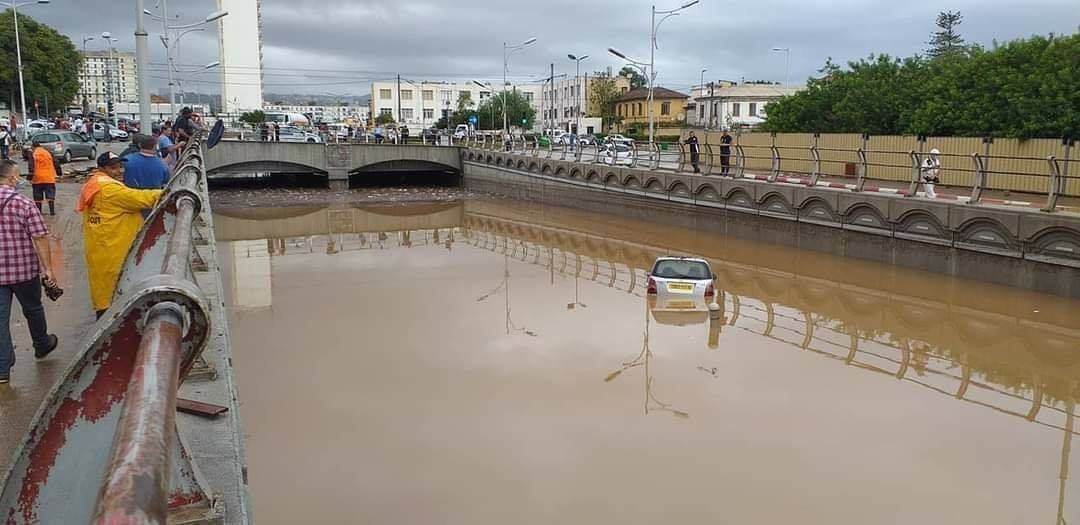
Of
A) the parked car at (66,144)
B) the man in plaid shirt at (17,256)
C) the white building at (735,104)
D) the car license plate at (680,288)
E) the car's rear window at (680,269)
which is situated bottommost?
the car license plate at (680,288)

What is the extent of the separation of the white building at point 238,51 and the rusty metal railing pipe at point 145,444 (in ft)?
329

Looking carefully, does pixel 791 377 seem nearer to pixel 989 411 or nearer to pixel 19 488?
pixel 989 411

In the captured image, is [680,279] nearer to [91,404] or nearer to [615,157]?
[91,404]

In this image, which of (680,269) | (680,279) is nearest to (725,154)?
(680,269)

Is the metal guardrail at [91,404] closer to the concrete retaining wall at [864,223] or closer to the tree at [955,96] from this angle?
the concrete retaining wall at [864,223]

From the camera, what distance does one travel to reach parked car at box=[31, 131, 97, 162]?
2994cm

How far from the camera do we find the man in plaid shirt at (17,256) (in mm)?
6270

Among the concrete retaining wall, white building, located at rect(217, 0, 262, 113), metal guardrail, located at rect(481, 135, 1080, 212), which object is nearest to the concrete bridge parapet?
metal guardrail, located at rect(481, 135, 1080, 212)

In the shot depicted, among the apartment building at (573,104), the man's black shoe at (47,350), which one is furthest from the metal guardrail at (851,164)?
the apartment building at (573,104)

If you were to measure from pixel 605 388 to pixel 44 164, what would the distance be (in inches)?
525

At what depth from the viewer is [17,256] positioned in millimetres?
6406

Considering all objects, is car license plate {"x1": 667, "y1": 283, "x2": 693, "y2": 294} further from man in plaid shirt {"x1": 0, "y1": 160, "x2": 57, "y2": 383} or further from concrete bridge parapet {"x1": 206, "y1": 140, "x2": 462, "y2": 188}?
concrete bridge parapet {"x1": 206, "y1": 140, "x2": 462, "y2": 188}

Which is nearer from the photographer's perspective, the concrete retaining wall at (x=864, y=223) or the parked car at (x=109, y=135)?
the concrete retaining wall at (x=864, y=223)

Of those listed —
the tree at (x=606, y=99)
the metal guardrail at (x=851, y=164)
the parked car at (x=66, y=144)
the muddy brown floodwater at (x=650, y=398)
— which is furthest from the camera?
the tree at (x=606, y=99)
